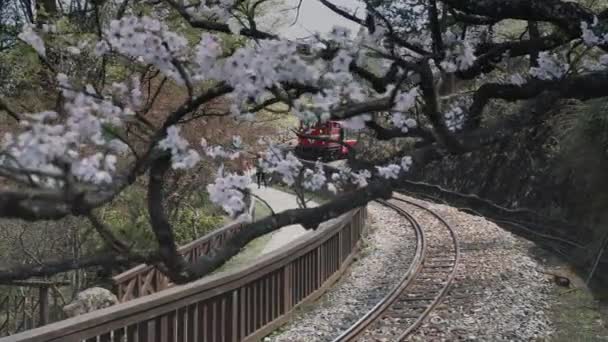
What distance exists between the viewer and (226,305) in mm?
8758

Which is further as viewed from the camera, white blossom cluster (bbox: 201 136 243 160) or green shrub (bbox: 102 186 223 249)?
green shrub (bbox: 102 186 223 249)

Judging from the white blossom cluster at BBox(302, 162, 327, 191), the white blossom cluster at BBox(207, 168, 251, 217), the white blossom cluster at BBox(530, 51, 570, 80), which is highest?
the white blossom cluster at BBox(530, 51, 570, 80)

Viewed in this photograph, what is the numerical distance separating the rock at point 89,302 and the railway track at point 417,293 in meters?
3.16

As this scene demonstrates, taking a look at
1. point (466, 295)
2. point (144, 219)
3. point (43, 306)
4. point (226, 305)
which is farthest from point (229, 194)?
point (144, 219)

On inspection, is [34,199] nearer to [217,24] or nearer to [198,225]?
[217,24]

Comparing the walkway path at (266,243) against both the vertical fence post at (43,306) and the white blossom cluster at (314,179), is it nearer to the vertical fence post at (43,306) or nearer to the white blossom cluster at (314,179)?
the vertical fence post at (43,306)

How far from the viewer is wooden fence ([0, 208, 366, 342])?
5988mm

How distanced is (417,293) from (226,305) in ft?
14.7

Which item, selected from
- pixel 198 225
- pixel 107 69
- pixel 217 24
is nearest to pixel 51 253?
pixel 107 69

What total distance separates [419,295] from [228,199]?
28.3 ft

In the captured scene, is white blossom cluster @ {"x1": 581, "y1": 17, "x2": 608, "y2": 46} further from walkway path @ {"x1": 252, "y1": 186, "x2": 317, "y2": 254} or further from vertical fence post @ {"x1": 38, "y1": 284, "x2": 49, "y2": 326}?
walkway path @ {"x1": 252, "y1": 186, "x2": 317, "y2": 254}

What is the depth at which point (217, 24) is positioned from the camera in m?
4.56

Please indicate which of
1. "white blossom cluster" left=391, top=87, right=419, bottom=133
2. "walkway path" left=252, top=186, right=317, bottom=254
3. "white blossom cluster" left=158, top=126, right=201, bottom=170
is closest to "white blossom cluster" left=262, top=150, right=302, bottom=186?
"white blossom cluster" left=391, top=87, right=419, bottom=133

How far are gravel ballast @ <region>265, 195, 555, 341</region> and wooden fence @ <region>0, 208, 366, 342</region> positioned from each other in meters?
0.38
